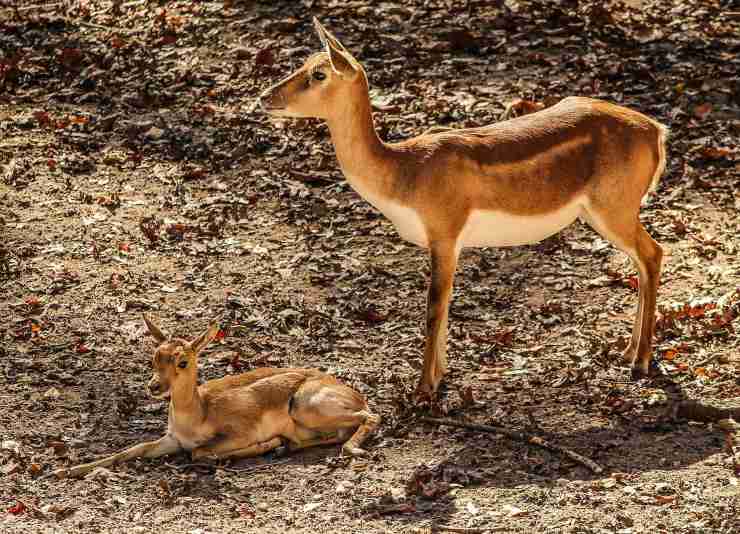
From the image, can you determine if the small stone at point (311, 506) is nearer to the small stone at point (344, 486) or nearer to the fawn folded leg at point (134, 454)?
the small stone at point (344, 486)

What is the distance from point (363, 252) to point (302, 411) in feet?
10.5

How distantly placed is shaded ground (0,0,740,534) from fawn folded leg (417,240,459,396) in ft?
0.83

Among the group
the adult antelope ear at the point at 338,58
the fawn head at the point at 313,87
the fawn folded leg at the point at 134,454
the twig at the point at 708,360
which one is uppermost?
the adult antelope ear at the point at 338,58

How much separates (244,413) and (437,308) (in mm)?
1577

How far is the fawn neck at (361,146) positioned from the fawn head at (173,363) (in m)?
1.51

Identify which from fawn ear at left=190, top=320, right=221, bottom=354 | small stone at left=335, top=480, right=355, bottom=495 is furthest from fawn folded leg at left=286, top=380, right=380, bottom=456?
fawn ear at left=190, top=320, right=221, bottom=354

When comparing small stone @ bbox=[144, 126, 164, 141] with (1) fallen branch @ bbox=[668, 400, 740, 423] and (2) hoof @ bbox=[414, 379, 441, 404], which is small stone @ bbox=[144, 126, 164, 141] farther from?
(1) fallen branch @ bbox=[668, 400, 740, 423]

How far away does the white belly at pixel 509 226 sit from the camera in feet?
28.2

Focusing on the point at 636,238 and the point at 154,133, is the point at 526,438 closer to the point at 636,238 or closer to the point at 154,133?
the point at 636,238

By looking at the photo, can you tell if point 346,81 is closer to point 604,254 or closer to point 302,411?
point 302,411

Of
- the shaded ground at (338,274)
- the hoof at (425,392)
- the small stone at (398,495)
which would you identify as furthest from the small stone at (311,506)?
the hoof at (425,392)

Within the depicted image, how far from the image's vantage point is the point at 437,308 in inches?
339

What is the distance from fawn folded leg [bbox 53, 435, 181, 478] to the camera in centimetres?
782

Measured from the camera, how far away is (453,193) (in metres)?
8.41
